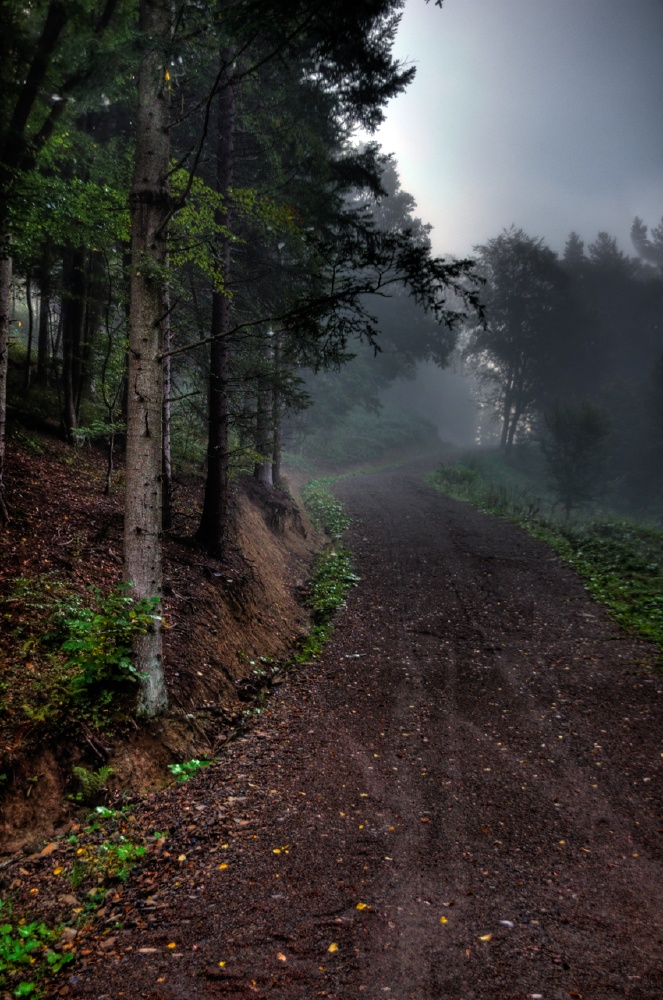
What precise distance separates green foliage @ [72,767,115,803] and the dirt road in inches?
19.9

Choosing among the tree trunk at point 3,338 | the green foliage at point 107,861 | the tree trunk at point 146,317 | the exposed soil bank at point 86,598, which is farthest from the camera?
the tree trunk at point 3,338

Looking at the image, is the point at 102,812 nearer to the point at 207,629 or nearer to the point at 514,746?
the point at 207,629

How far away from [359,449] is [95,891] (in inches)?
1631

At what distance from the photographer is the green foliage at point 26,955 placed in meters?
2.82

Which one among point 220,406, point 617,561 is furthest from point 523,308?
point 220,406

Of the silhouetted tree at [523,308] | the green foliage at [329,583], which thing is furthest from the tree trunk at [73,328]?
the silhouetted tree at [523,308]

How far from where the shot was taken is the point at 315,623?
32.4 ft

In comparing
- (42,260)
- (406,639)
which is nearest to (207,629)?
(406,639)

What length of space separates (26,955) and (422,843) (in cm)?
289

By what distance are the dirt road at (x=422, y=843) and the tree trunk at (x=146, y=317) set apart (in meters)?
1.88

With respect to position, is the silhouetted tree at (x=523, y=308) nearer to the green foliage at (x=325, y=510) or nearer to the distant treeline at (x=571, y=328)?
the distant treeline at (x=571, y=328)

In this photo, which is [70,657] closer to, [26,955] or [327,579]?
[26,955]

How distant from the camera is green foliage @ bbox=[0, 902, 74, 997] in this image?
2.82 meters

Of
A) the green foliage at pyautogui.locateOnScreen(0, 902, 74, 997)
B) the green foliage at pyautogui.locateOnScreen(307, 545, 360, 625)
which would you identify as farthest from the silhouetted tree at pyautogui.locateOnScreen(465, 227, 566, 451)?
the green foliage at pyautogui.locateOnScreen(0, 902, 74, 997)
